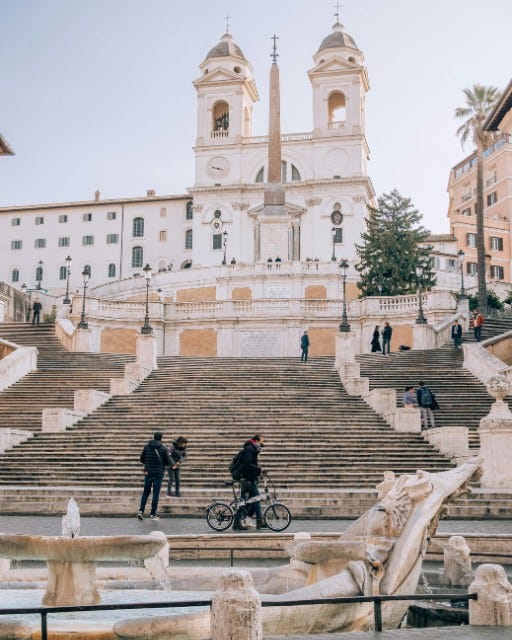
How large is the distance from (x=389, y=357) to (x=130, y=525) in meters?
20.6

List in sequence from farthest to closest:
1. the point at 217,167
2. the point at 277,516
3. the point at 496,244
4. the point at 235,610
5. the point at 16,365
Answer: the point at 217,167 → the point at 496,244 → the point at 16,365 → the point at 277,516 → the point at 235,610

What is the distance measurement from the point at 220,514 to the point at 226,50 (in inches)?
3113

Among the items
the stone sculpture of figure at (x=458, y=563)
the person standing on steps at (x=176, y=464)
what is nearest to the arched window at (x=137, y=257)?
the person standing on steps at (x=176, y=464)

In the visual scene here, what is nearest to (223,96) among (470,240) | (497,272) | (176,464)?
(470,240)

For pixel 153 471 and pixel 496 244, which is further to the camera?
pixel 496 244

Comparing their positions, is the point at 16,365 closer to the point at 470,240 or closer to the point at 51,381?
the point at 51,381

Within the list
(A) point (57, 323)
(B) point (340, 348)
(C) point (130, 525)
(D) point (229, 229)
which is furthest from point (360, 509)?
(D) point (229, 229)

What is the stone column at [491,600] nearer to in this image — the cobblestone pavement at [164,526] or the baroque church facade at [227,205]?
the cobblestone pavement at [164,526]

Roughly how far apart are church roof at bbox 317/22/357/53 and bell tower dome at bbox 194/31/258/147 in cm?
800

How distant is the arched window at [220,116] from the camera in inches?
3420

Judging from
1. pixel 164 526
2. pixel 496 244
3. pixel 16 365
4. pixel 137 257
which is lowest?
pixel 164 526

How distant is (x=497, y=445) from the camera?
747 inches

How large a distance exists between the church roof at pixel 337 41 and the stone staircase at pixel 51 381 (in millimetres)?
53989

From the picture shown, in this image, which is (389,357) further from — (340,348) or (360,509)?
(360,509)
